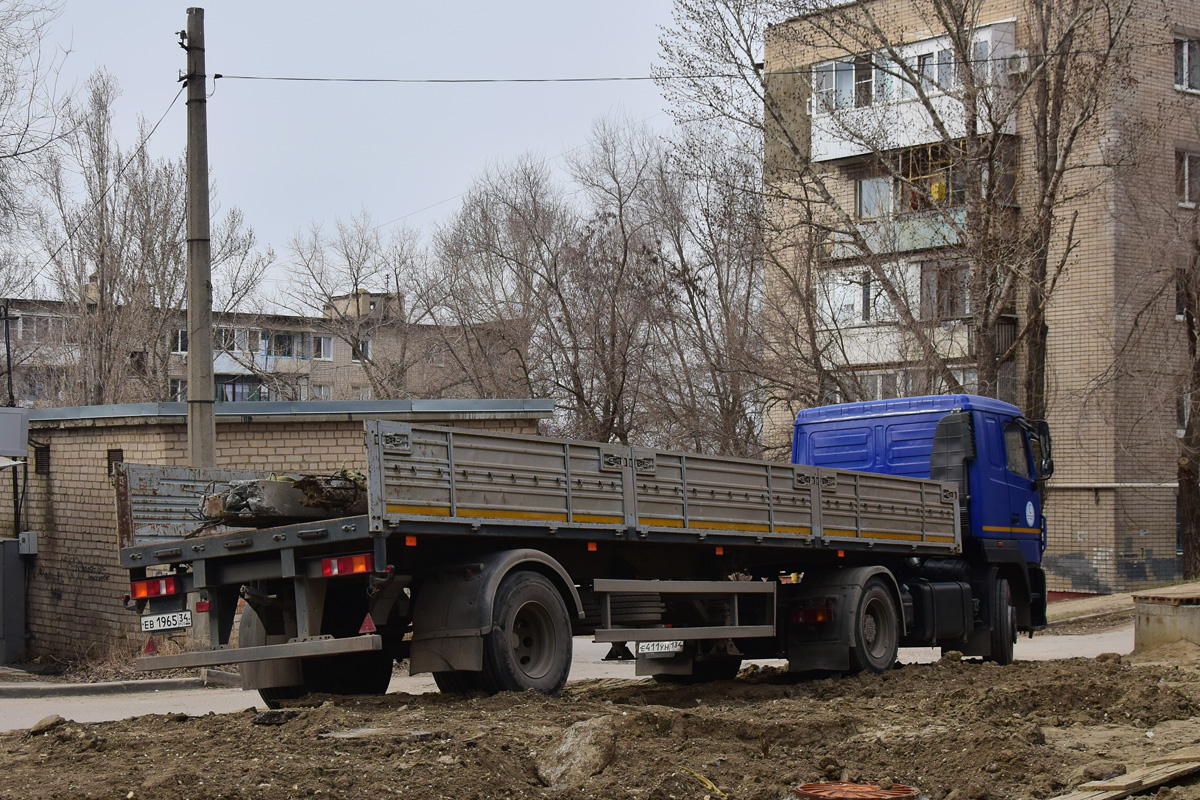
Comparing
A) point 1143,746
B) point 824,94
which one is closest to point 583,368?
point 824,94

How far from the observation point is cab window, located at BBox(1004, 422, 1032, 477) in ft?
49.0

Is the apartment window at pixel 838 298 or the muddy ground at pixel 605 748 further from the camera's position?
the apartment window at pixel 838 298

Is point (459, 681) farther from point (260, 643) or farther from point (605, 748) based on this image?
point (605, 748)

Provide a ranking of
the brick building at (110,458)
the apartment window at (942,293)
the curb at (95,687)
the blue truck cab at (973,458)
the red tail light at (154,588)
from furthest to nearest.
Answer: the apartment window at (942,293) → the brick building at (110,458) → the blue truck cab at (973,458) → the curb at (95,687) → the red tail light at (154,588)

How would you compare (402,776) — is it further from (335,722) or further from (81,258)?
(81,258)

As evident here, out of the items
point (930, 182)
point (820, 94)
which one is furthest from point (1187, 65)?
point (820, 94)

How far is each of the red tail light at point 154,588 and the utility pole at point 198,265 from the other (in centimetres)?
412

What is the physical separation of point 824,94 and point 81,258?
2192cm

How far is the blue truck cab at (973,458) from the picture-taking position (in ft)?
47.5

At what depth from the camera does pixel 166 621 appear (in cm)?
922

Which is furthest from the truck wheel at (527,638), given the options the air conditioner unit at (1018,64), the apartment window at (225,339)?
the apartment window at (225,339)

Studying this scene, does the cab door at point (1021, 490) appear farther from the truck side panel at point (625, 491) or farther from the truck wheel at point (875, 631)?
the truck wheel at point (875, 631)

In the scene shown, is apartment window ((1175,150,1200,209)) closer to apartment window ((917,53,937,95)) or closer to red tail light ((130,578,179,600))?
apartment window ((917,53,937,95))

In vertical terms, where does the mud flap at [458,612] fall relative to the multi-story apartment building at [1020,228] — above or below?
below
